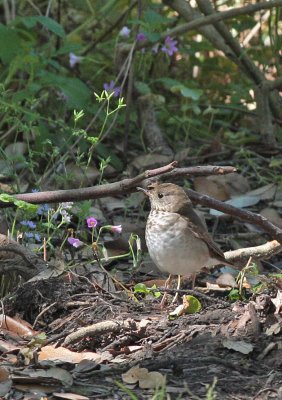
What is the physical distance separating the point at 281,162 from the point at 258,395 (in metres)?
3.58

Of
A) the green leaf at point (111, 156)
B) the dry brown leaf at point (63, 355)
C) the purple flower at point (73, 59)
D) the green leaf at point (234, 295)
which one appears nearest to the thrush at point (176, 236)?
the green leaf at point (234, 295)

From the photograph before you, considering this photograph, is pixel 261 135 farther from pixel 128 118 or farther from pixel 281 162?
pixel 128 118

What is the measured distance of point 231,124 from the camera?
8641 mm

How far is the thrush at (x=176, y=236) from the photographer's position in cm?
518

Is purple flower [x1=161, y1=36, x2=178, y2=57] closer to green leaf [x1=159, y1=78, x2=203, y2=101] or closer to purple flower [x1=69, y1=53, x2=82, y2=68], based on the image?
green leaf [x1=159, y1=78, x2=203, y2=101]

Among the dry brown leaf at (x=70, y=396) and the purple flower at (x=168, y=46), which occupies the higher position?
the purple flower at (x=168, y=46)

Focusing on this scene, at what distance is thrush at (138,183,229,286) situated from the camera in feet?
17.0

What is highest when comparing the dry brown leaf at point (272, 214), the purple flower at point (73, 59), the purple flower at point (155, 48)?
the purple flower at point (155, 48)

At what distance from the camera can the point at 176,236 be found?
5258mm

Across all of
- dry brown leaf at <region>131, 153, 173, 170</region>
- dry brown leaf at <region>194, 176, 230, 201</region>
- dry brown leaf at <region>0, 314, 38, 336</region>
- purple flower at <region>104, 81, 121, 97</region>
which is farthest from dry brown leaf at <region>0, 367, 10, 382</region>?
dry brown leaf at <region>131, 153, 173, 170</region>

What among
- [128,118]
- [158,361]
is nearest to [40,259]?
[158,361]

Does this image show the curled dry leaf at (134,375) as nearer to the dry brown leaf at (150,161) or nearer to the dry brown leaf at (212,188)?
the dry brown leaf at (212,188)

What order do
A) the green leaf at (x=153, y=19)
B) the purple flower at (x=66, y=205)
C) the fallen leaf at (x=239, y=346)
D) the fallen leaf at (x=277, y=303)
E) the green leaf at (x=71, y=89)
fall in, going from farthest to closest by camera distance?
the green leaf at (x=153, y=19), the green leaf at (x=71, y=89), the purple flower at (x=66, y=205), the fallen leaf at (x=277, y=303), the fallen leaf at (x=239, y=346)

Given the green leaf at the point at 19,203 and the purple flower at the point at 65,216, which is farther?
the purple flower at the point at 65,216
